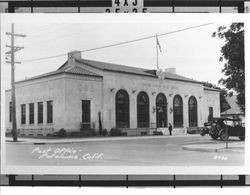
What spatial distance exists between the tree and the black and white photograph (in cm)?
3

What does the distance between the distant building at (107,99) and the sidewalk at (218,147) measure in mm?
710

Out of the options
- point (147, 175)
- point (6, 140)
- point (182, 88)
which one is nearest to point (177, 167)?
point (147, 175)

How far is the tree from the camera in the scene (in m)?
11.9

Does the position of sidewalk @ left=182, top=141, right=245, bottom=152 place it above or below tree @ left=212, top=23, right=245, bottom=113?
below

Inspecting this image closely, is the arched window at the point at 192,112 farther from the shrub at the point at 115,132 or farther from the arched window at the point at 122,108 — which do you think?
the shrub at the point at 115,132

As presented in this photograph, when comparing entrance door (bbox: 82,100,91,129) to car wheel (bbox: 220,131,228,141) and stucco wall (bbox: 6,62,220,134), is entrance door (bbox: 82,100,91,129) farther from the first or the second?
car wheel (bbox: 220,131,228,141)

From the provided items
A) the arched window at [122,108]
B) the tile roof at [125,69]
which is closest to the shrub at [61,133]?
the arched window at [122,108]

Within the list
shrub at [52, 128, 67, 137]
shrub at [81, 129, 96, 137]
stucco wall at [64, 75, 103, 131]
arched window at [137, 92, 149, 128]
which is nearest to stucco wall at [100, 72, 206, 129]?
arched window at [137, 92, 149, 128]

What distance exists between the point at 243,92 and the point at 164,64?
248cm

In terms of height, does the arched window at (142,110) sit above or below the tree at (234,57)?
below

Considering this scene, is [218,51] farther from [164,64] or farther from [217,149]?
[217,149]

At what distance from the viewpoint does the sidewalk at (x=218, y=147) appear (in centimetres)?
1198

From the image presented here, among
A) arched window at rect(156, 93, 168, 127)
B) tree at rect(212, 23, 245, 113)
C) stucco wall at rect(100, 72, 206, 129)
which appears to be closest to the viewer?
tree at rect(212, 23, 245, 113)

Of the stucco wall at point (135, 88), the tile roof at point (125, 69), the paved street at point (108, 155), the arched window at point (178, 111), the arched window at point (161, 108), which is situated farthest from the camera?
the arched window at point (178, 111)
